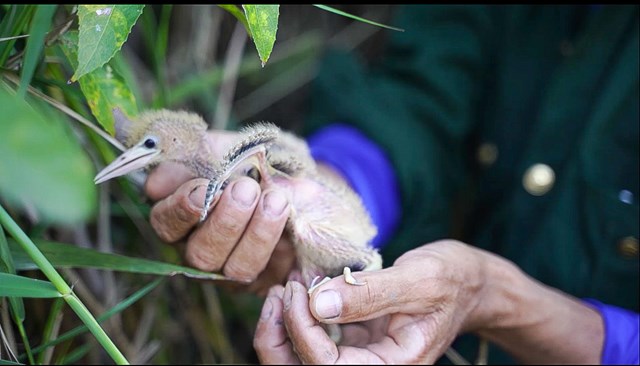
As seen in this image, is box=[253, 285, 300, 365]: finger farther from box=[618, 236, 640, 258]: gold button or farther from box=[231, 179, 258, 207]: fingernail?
box=[618, 236, 640, 258]: gold button

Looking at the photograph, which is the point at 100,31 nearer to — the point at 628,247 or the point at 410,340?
the point at 410,340

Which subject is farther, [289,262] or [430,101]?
[430,101]

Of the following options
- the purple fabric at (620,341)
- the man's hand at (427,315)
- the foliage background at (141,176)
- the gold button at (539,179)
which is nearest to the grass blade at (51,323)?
the foliage background at (141,176)

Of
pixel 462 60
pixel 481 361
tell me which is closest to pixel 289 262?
pixel 481 361

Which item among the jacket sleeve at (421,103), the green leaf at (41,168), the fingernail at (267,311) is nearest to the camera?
the green leaf at (41,168)

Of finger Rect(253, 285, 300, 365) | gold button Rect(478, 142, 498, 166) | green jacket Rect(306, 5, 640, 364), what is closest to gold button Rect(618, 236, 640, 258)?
green jacket Rect(306, 5, 640, 364)

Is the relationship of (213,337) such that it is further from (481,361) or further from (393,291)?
(393,291)

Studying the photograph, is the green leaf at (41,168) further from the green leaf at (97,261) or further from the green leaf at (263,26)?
the green leaf at (97,261)
